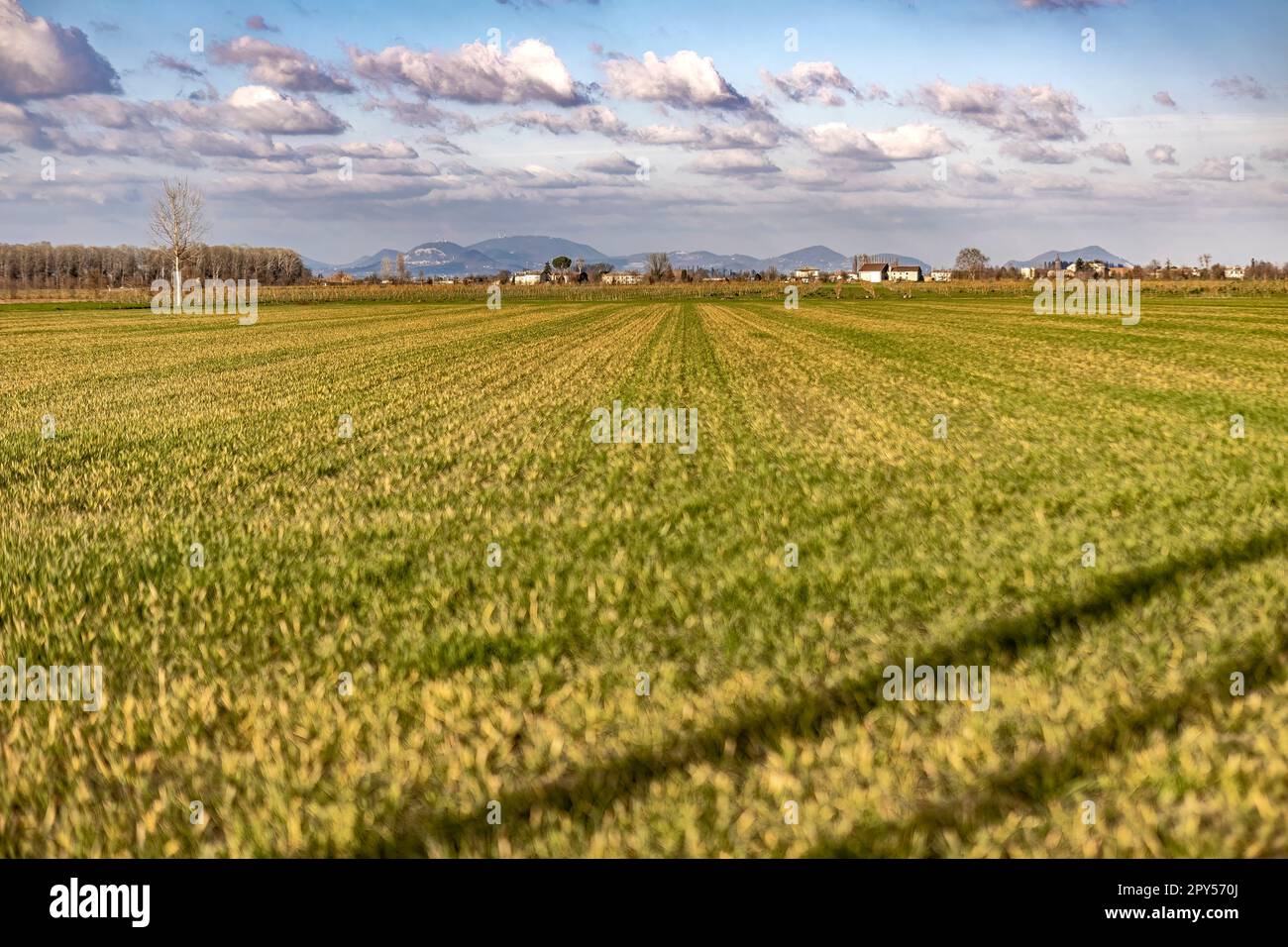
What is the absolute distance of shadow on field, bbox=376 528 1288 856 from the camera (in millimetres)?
4000

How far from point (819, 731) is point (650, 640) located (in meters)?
1.66

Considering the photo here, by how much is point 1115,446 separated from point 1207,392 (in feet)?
28.7

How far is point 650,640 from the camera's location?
620cm

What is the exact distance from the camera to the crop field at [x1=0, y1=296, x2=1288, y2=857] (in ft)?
13.2

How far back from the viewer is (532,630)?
248 inches

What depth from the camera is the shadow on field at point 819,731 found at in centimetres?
400

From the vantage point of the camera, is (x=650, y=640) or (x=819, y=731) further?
(x=650, y=640)

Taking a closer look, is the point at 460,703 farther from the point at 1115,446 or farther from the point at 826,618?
the point at 1115,446

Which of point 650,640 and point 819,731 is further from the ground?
point 650,640

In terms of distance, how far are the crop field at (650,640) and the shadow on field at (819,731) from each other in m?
0.02

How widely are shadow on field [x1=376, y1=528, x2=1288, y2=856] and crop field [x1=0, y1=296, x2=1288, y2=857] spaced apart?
0.07 ft

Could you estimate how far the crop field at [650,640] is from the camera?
159 inches

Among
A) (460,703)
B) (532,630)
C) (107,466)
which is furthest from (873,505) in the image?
(107,466)
